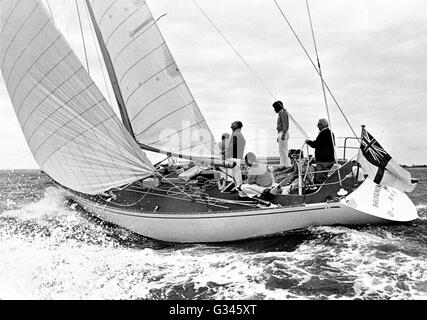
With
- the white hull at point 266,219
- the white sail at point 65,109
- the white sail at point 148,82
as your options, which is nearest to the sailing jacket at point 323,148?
the white hull at point 266,219

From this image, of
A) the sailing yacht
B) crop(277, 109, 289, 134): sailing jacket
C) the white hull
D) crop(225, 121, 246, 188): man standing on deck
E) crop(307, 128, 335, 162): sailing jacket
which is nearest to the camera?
the white hull

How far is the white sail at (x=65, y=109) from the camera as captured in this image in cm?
783

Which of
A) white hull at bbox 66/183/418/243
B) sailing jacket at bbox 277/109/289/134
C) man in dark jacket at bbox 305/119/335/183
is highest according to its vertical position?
sailing jacket at bbox 277/109/289/134

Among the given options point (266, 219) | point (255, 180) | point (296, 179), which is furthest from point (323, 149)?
point (266, 219)

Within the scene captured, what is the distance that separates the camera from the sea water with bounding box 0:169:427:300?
495 centimetres

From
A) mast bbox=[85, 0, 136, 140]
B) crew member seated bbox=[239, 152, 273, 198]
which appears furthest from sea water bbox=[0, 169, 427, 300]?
mast bbox=[85, 0, 136, 140]

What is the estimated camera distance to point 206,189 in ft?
30.6

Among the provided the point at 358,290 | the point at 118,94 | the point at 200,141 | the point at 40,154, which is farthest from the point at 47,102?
the point at 358,290

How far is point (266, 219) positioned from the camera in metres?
7.07

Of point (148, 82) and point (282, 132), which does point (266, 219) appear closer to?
point (282, 132)

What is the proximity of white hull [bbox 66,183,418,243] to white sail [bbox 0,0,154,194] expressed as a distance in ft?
4.11

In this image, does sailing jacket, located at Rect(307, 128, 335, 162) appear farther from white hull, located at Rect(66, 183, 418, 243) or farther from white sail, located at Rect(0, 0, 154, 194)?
white sail, located at Rect(0, 0, 154, 194)

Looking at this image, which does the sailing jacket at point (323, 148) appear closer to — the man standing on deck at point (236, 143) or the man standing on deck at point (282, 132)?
the man standing on deck at point (236, 143)

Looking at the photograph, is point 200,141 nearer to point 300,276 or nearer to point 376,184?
point 376,184
